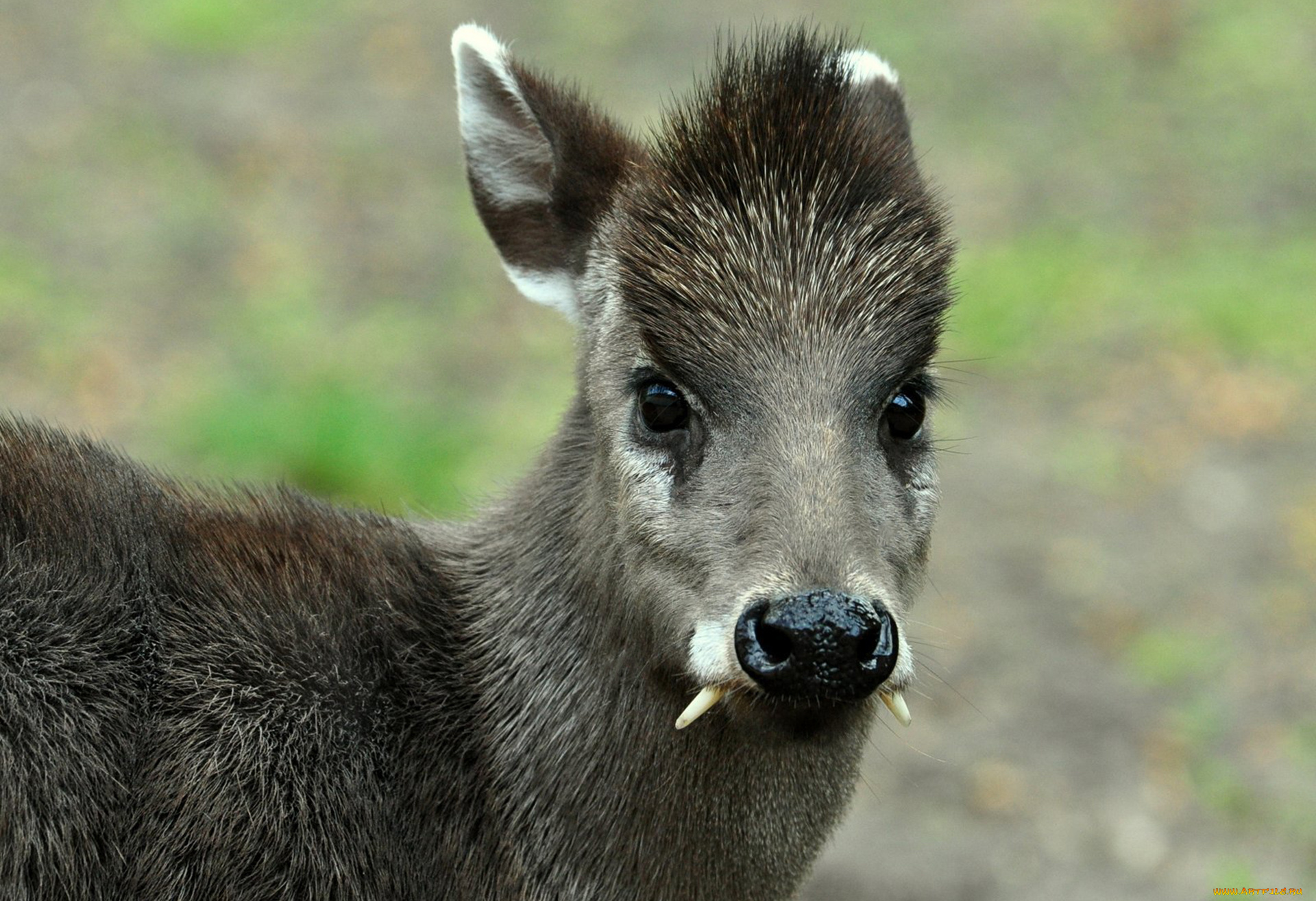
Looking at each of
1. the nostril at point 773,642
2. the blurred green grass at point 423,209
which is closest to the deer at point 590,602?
the nostril at point 773,642

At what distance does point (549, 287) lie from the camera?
15.8 ft

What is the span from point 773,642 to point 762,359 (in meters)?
0.78

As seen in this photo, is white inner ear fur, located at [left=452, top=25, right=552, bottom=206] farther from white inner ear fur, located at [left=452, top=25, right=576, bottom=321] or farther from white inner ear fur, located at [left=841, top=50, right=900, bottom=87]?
white inner ear fur, located at [left=841, top=50, right=900, bottom=87]

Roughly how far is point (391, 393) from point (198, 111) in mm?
3379

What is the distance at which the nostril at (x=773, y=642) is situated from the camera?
3.58 metres

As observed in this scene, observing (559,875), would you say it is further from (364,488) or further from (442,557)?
(364,488)

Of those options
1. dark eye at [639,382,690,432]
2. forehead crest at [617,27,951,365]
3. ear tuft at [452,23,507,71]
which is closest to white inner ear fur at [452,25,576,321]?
ear tuft at [452,23,507,71]

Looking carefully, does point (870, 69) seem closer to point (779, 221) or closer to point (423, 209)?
point (779, 221)

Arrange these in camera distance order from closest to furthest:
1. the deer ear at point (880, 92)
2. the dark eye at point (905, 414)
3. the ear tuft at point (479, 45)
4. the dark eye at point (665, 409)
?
the dark eye at point (665, 409) < the dark eye at point (905, 414) < the ear tuft at point (479, 45) < the deer ear at point (880, 92)

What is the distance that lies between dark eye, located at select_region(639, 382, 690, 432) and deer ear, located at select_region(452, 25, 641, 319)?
27.6 inches

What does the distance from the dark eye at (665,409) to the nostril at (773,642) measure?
67 centimetres

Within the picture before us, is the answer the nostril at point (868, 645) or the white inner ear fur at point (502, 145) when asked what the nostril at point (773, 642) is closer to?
the nostril at point (868, 645)

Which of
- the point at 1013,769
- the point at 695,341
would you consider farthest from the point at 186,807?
the point at 1013,769

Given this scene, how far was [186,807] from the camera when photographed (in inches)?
153
